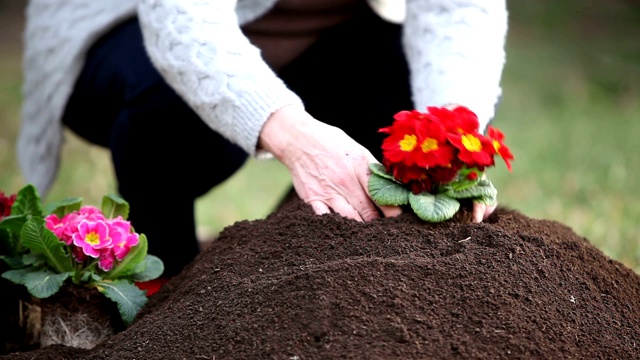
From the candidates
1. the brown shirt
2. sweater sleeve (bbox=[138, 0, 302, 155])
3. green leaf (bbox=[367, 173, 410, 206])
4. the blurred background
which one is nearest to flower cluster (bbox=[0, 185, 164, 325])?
sweater sleeve (bbox=[138, 0, 302, 155])

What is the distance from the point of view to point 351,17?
2418 millimetres

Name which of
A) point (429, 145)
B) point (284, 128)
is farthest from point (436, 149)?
point (284, 128)

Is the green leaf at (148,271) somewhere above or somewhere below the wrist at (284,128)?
below

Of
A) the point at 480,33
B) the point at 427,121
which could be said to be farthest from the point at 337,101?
the point at 427,121

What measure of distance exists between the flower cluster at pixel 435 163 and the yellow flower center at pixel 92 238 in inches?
20.7

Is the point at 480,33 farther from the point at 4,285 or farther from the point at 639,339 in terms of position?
the point at 4,285

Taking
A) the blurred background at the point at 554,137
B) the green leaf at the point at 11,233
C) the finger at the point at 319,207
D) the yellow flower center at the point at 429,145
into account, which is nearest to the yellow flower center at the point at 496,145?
the yellow flower center at the point at 429,145

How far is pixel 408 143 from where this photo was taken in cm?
148

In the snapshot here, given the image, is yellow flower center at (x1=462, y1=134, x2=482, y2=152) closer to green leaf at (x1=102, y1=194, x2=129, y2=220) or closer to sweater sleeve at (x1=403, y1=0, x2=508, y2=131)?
sweater sleeve at (x1=403, y1=0, x2=508, y2=131)

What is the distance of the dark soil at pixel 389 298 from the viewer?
4.09 feet

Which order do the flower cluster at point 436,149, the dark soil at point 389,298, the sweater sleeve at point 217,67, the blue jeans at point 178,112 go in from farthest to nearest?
the blue jeans at point 178,112
the sweater sleeve at point 217,67
the flower cluster at point 436,149
the dark soil at point 389,298

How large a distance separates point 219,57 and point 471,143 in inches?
22.6

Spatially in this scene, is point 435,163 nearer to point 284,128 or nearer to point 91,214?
point 284,128

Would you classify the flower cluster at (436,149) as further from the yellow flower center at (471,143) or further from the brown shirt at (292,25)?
the brown shirt at (292,25)
